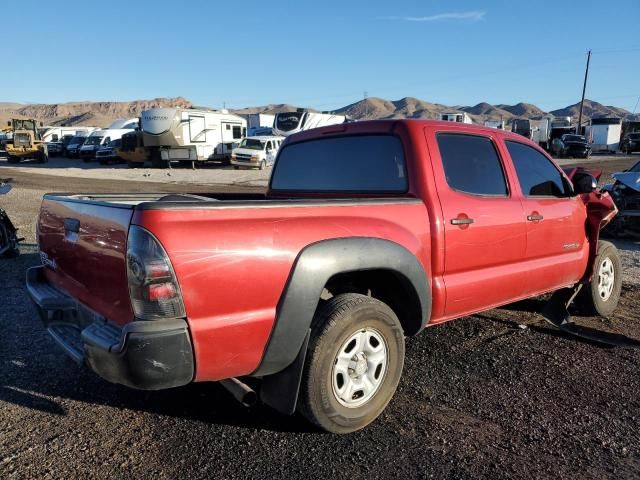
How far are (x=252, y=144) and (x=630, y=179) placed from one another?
23574 millimetres

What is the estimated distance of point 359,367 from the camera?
3.14 m

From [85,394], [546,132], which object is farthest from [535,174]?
[546,132]

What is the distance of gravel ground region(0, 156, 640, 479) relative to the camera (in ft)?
9.18

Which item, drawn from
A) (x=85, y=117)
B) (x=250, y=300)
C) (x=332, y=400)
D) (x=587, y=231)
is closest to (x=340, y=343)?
(x=332, y=400)

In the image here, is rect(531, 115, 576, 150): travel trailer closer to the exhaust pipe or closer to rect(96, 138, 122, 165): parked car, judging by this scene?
rect(96, 138, 122, 165): parked car

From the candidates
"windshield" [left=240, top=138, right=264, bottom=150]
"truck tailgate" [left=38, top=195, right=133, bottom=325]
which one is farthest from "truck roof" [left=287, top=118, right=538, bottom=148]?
"windshield" [left=240, top=138, right=264, bottom=150]

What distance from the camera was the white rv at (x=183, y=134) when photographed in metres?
28.7

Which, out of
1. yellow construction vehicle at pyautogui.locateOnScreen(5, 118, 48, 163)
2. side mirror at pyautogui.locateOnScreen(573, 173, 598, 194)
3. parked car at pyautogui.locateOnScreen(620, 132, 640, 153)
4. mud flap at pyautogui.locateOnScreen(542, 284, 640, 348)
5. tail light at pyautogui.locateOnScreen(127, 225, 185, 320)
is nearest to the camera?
tail light at pyautogui.locateOnScreen(127, 225, 185, 320)

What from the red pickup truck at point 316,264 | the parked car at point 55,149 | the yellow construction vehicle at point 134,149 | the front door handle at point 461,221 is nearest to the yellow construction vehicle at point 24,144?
the yellow construction vehicle at point 134,149

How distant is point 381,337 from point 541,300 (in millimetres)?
3406

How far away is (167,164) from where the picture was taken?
30984 millimetres

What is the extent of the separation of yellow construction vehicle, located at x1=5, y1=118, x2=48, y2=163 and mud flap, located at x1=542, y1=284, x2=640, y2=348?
121 ft

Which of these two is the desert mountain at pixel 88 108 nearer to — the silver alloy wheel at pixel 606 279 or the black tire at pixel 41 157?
the black tire at pixel 41 157

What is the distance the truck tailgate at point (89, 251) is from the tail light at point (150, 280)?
8 cm
